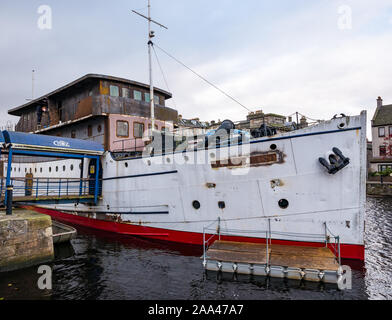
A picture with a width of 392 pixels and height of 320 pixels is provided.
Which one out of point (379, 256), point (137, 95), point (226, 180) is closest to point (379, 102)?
point (379, 256)

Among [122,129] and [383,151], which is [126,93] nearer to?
[122,129]

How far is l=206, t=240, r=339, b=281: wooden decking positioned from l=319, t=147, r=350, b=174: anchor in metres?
2.89

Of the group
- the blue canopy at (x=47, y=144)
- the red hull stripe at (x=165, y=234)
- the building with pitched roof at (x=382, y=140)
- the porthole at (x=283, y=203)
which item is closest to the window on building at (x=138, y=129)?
the blue canopy at (x=47, y=144)

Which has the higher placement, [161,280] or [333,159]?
[333,159]

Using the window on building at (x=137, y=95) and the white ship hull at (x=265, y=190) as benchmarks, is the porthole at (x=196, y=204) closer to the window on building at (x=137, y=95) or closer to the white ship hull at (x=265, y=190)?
the white ship hull at (x=265, y=190)

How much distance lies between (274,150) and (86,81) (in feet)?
44.8

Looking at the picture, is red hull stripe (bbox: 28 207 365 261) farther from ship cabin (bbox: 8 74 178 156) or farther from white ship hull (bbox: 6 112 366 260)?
ship cabin (bbox: 8 74 178 156)

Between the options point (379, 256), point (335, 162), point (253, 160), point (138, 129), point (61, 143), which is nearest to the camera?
point (335, 162)

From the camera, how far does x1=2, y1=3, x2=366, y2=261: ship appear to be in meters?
9.68

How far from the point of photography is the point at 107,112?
1681 centimetres

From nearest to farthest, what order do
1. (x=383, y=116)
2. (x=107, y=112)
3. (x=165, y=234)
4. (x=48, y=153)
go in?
(x=165, y=234) → (x=48, y=153) → (x=107, y=112) → (x=383, y=116)

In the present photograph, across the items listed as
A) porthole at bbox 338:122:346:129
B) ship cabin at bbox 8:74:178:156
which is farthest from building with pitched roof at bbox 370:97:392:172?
porthole at bbox 338:122:346:129

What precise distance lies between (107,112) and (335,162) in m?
13.3

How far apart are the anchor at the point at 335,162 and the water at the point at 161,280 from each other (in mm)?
3633
